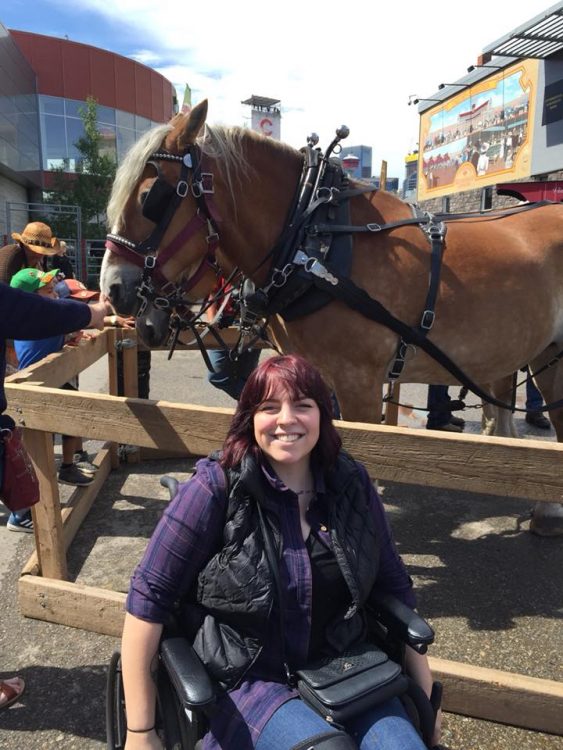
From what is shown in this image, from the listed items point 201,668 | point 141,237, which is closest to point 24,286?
point 141,237

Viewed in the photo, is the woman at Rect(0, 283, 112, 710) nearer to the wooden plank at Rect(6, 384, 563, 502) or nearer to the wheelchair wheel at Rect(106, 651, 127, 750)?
the wooden plank at Rect(6, 384, 563, 502)

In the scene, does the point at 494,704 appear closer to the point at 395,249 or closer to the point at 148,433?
the point at 148,433

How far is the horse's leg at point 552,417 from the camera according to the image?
10.6 feet

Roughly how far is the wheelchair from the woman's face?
53cm

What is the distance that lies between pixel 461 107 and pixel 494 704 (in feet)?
66.6

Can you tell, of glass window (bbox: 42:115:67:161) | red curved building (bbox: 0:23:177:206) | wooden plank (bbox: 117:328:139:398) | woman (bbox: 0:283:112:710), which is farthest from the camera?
glass window (bbox: 42:115:67:161)

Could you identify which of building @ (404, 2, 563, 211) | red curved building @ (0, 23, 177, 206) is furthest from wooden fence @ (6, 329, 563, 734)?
red curved building @ (0, 23, 177, 206)

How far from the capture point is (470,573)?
2973mm

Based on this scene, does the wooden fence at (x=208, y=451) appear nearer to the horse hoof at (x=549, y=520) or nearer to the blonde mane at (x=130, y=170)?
the blonde mane at (x=130, y=170)

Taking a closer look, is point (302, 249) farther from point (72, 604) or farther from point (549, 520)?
point (549, 520)

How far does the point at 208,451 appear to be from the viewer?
210cm

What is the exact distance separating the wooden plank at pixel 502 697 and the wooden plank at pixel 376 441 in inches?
27.8

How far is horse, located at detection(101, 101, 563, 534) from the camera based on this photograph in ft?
7.70

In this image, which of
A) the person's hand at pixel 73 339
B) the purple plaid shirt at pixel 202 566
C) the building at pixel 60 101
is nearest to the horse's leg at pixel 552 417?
the purple plaid shirt at pixel 202 566
